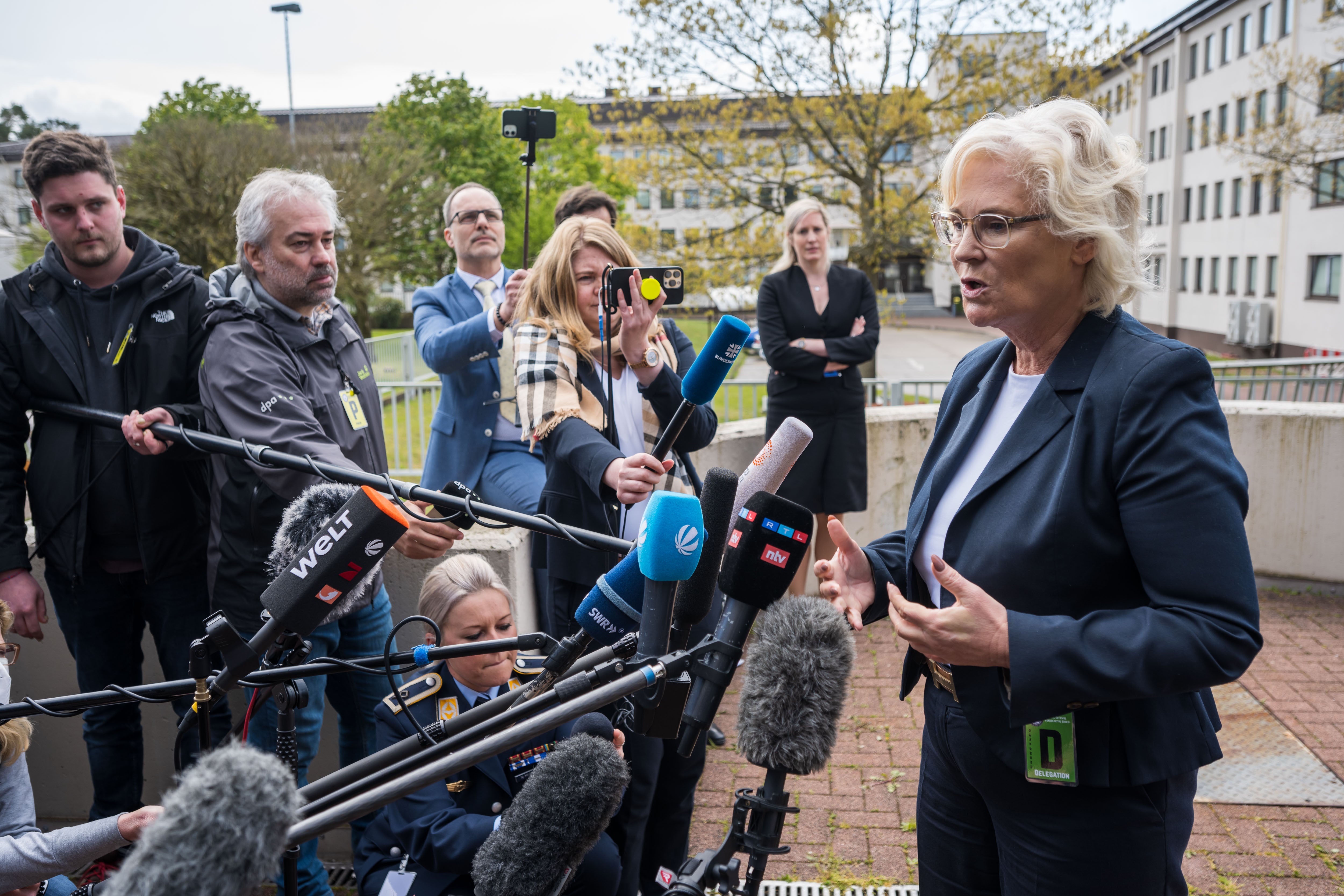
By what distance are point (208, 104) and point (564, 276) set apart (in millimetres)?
42144

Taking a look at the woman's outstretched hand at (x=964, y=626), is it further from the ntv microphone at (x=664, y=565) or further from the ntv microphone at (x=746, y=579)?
the ntv microphone at (x=664, y=565)

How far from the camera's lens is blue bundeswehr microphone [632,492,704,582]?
52.9 inches

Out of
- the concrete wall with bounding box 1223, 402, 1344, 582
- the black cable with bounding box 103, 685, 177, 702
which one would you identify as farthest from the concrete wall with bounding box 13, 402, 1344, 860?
the black cable with bounding box 103, 685, 177, 702

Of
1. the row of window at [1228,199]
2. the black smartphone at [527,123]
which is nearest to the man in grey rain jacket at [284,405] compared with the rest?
the black smartphone at [527,123]

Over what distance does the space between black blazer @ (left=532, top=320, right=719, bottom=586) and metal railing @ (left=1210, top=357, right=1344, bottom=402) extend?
545 cm

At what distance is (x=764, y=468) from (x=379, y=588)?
73.8 inches

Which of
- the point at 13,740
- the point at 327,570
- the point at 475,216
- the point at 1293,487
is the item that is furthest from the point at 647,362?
the point at 1293,487

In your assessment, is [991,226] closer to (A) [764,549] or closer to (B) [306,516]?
(A) [764,549]

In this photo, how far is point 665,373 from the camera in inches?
115

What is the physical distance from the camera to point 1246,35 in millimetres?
32469

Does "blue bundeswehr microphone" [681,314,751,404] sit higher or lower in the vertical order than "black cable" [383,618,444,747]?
higher

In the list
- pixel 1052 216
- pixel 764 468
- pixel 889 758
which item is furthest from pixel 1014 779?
pixel 889 758

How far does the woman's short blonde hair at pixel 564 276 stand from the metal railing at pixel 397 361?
12.3 m

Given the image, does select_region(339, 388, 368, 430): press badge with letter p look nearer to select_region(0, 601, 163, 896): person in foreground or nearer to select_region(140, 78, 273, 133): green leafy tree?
select_region(0, 601, 163, 896): person in foreground
